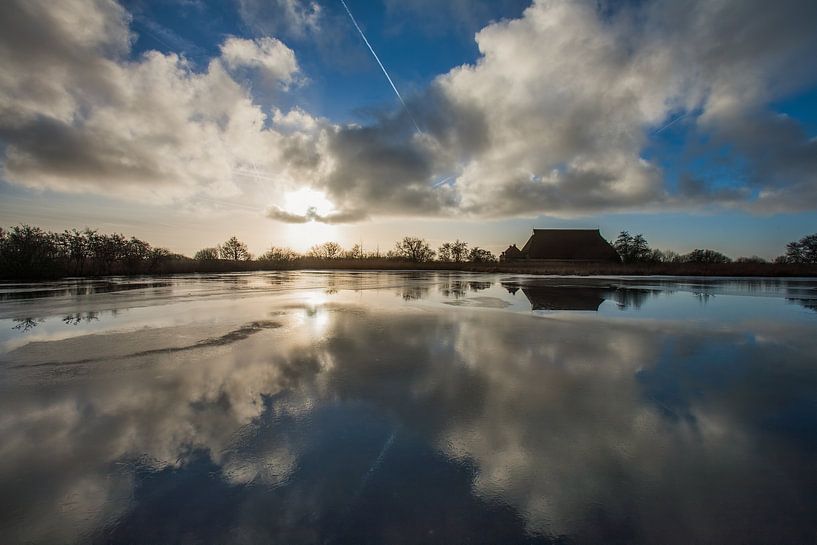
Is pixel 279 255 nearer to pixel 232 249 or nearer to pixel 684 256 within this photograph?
pixel 232 249

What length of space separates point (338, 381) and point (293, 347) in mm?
2130

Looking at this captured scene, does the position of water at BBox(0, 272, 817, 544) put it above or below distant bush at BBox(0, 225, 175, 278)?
below

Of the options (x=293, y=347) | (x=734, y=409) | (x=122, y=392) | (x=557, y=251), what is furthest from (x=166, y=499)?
(x=557, y=251)

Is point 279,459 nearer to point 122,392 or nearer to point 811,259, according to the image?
point 122,392

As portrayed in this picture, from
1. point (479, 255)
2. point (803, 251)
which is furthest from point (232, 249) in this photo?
point (803, 251)

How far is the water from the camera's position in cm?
230

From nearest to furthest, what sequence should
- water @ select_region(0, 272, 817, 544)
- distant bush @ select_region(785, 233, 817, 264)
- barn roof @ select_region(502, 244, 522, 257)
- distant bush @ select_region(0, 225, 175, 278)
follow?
water @ select_region(0, 272, 817, 544), distant bush @ select_region(0, 225, 175, 278), distant bush @ select_region(785, 233, 817, 264), barn roof @ select_region(502, 244, 522, 257)

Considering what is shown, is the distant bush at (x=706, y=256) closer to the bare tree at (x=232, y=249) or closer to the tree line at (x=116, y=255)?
the tree line at (x=116, y=255)

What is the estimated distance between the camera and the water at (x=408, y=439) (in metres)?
2.30

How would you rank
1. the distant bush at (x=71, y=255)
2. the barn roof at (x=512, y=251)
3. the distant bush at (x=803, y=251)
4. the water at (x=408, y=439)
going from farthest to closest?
1. the barn roof at (x=512, y=251)
2. the distant bush at (x=803, y=251)
3. the distant bush at (x=71, y=255)
4. the water at (x=408, y=439)

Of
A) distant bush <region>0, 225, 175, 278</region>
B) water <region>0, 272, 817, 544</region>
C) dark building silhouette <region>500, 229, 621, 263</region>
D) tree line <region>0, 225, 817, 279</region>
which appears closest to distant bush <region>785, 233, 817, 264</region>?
tree line <region>0, 225, 817, 279</region>

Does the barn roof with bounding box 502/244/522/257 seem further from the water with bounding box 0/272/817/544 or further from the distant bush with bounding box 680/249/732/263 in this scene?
the water with bounding box 0/272/817/544

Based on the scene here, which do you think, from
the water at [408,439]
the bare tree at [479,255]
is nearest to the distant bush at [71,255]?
the water at [408,439]

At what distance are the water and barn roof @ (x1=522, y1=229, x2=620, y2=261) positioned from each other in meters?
60.1
